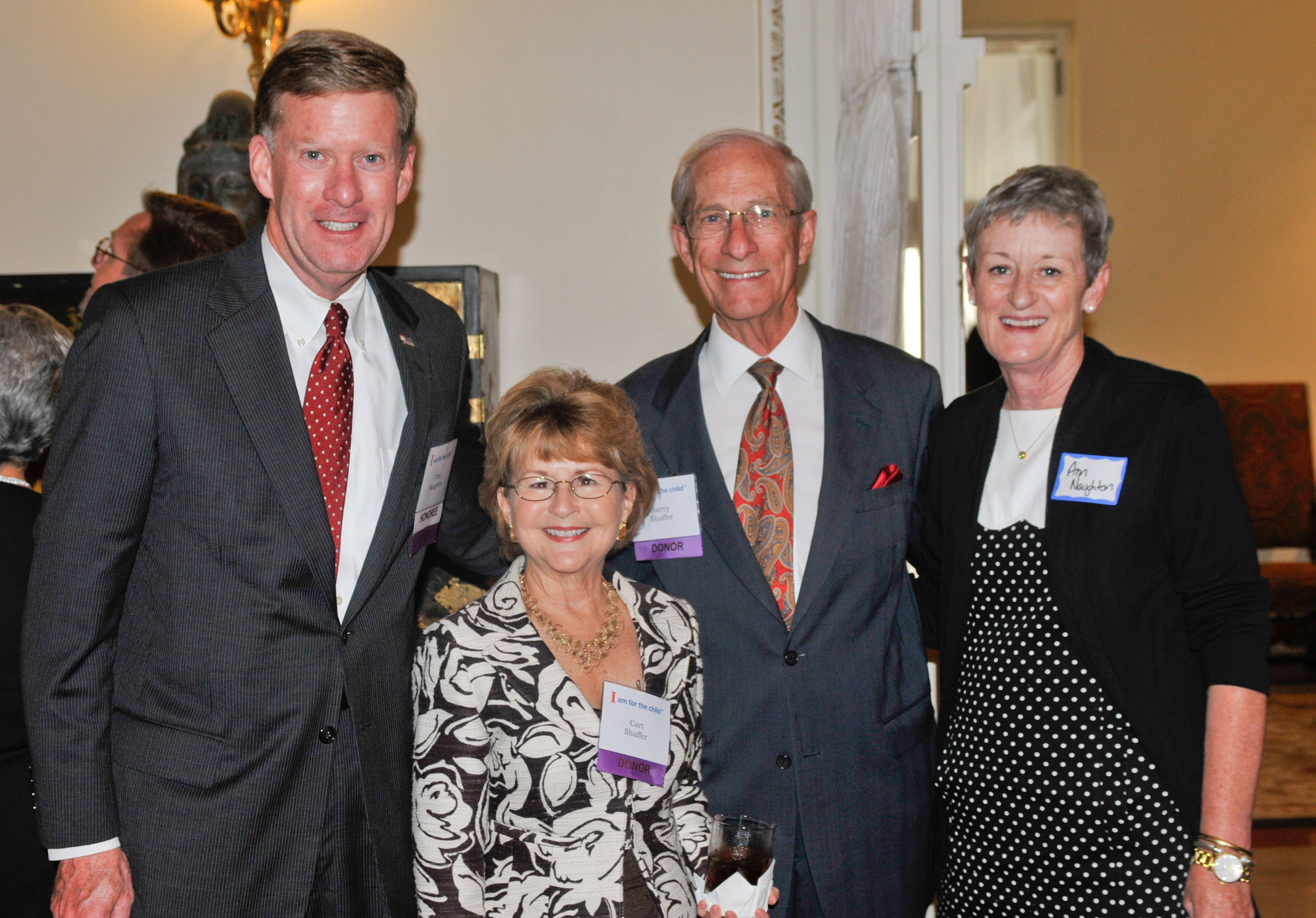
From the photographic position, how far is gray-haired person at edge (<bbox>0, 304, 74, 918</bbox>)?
190 centimetres

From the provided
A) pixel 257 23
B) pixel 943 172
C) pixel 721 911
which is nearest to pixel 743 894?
pixel 721 911

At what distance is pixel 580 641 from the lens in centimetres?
193

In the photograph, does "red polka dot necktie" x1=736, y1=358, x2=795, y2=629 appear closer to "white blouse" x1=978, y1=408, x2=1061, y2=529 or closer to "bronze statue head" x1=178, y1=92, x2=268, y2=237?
"white blouse" x1=978, y1=408, x2=1061, y2=529

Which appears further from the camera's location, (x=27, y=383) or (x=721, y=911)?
(x=27, y=383)

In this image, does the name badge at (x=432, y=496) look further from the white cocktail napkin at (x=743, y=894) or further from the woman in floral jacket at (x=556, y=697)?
the white cocktail napkin at (x=743, y=894)

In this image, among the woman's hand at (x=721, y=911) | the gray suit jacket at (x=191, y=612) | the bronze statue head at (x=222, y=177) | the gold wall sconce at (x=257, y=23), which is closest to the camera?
the gray suit jacket at (x=191, y=612)

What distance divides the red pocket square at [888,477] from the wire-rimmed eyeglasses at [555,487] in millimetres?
621

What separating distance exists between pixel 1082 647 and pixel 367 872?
4.37 feet

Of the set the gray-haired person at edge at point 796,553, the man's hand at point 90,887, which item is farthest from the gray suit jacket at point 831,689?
the man's hand at point 90,887

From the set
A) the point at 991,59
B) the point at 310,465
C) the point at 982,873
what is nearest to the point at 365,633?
the point at 310,465

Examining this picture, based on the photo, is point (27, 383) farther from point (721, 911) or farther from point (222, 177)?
point (721, 911)

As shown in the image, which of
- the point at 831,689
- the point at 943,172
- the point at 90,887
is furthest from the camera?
the point at 943,172

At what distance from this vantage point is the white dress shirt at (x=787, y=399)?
7.22 ft

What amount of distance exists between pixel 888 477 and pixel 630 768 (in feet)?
2.75
